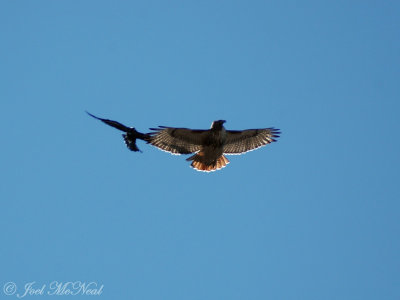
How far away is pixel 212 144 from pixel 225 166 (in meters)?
0.74

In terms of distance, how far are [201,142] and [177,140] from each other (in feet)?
1.81

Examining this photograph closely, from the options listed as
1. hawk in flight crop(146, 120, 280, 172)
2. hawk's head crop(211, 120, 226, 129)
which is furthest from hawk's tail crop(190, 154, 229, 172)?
hawk's head crop(211, 120, 226, 129)

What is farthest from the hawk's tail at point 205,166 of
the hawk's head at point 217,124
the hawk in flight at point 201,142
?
the hawk's head at point 217,124

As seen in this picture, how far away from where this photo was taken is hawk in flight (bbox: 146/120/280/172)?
13.5 meters

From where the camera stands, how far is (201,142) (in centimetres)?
1380

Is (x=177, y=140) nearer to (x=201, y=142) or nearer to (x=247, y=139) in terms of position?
(x=201, y=142)

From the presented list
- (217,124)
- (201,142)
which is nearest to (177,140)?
(201,142)

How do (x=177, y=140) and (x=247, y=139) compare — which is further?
(x=247, y=139)

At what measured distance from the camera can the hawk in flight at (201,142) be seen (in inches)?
531

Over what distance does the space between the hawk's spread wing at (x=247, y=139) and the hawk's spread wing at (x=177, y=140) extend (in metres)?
0.81

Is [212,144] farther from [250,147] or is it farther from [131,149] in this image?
[131,149]

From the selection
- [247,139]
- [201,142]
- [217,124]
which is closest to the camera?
[217,124]

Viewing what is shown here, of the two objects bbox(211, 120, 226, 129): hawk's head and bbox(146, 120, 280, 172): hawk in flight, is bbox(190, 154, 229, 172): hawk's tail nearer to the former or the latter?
bbox(146, 120, 280, 172): hawk in flight

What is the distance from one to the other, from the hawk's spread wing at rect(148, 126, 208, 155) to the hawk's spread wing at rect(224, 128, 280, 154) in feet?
2.64
